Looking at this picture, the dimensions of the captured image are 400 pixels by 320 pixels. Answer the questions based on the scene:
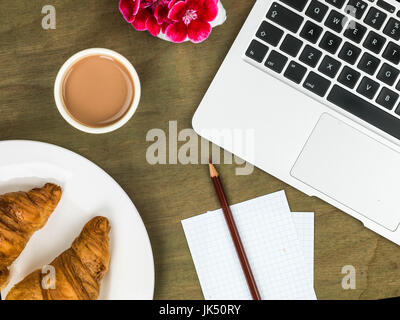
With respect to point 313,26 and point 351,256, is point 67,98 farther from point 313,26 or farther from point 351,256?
point 351,256

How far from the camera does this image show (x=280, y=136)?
0.73 meters

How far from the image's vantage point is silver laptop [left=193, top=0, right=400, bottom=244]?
696 millimetres

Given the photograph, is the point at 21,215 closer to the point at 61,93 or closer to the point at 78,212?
the point at 78,212

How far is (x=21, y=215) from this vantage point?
678 millimetres

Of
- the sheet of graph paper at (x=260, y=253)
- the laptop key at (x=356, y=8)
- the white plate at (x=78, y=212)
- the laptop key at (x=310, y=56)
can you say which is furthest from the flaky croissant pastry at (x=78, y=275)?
the laptop key at (x=356, y=8)

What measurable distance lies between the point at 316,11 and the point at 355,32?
72 mm

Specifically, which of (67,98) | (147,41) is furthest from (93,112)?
(147,41)

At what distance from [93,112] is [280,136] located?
0.32m

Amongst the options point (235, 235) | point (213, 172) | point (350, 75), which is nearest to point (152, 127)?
point (213, 172)

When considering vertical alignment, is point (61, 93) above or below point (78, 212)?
above

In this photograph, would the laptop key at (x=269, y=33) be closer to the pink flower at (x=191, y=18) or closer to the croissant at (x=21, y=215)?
the pink flower at (x=191, y=18)

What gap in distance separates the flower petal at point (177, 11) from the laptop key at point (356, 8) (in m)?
0.27

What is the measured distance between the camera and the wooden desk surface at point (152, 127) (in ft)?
2.46
